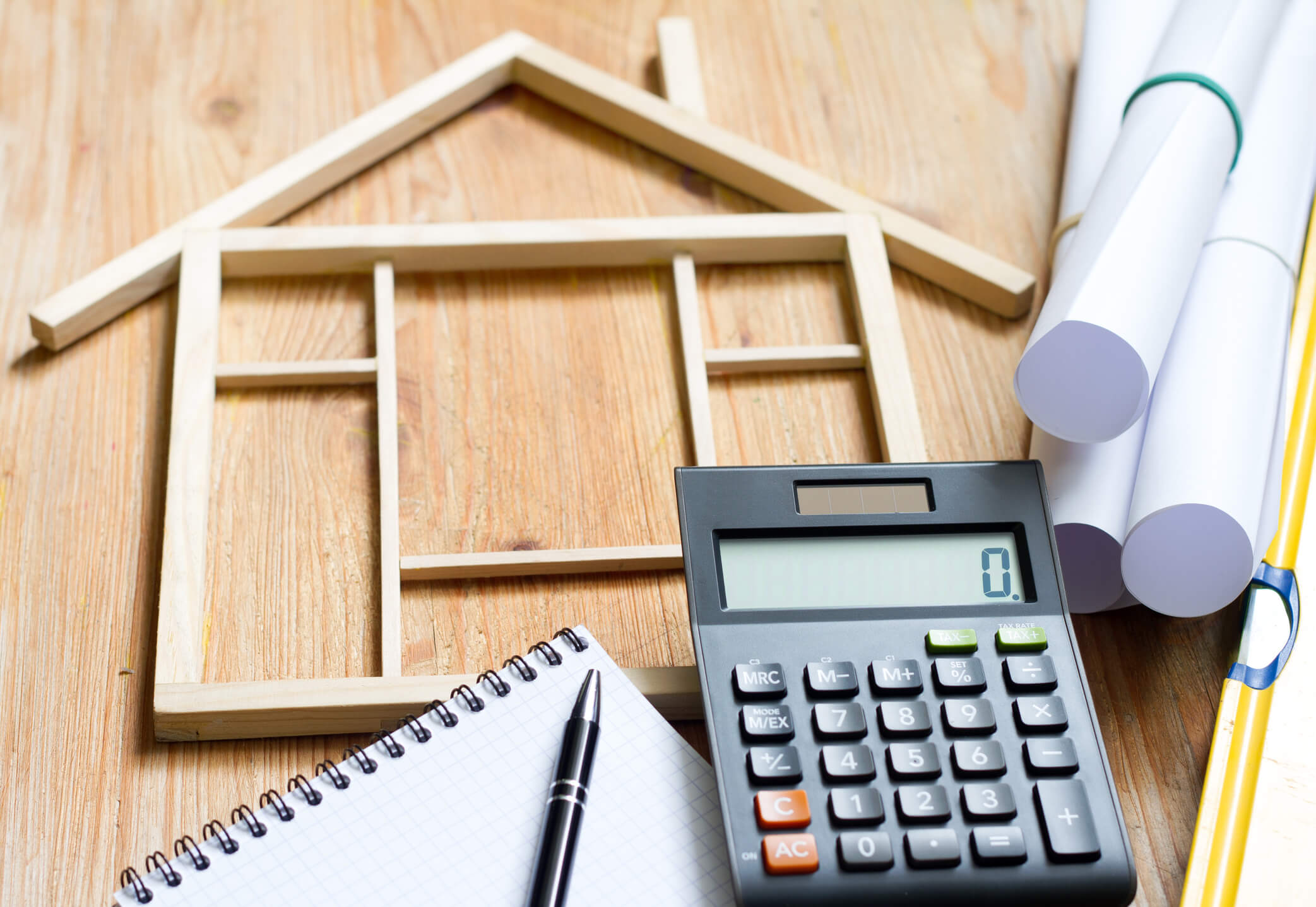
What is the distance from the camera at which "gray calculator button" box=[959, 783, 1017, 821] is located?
454mm

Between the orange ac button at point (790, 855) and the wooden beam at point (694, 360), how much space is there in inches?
9.2

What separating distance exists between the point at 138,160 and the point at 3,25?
0.21 metres

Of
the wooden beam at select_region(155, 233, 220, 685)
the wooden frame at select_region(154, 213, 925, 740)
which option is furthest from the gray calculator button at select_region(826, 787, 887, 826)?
the wooden beam at select_region(155, 233, 220, 685)

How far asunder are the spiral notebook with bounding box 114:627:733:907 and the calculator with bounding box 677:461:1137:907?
4 cm

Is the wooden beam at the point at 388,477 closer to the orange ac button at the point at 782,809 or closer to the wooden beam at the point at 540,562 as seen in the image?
the wooden beam at the point at 540,562

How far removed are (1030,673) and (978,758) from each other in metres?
0.05

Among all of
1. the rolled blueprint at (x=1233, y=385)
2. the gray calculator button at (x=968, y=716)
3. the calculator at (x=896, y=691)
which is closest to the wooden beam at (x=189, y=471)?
the calculator at (x=896, y=691)

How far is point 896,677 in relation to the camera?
487 millimetres

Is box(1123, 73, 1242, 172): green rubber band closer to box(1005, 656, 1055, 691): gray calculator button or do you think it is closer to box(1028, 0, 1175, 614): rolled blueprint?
box(1028, 0, 1175, 614): rolled blueprint

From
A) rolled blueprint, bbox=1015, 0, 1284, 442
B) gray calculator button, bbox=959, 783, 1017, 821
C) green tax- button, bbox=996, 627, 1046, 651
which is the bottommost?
gray calculator button, bbox=959, 783, 1017, 821

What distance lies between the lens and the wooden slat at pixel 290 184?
68 cm

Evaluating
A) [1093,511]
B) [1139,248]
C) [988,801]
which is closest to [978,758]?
[988,801]

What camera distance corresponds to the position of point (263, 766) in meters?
0.53

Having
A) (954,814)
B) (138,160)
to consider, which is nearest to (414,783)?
(954,814)
